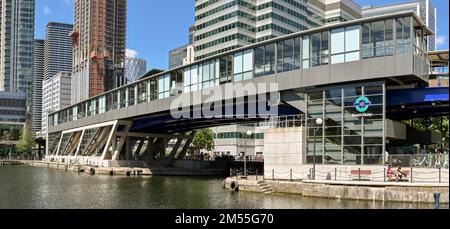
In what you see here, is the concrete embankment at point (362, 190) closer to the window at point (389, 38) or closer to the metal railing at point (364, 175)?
the metal railing at point (364, 175)

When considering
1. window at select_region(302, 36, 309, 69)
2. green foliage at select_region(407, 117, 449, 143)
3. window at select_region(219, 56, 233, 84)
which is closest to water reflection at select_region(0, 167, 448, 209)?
window at select_region(302, 36, 309, 69)

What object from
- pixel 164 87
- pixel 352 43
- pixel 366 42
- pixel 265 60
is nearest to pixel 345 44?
pixel 352 43

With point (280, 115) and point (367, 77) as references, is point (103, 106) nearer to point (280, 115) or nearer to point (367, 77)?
point (280, 115)

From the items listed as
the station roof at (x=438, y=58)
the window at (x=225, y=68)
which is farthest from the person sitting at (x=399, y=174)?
the window at (x=225, y=68)

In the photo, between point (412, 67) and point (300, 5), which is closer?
point (412, 67)

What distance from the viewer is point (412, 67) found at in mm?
40219

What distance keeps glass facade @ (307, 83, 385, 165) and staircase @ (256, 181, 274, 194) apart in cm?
512

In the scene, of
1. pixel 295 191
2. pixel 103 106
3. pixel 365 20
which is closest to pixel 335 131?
pixel 295 191

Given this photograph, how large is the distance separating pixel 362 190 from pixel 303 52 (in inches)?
644

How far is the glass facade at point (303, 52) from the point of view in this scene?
4194 cm

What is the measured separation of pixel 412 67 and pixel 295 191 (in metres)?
13.5

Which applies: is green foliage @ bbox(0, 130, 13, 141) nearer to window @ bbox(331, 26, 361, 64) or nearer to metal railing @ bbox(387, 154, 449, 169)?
window @ bbox(331, 26, 361, 64)

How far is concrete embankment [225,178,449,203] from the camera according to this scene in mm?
33500

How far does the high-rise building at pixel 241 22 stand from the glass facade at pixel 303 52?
7753 centimetres
